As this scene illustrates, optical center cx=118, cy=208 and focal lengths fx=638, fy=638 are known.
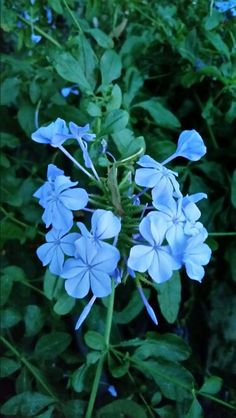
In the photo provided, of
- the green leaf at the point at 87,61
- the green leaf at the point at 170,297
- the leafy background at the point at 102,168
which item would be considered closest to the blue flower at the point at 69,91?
the leafy background at the point at 102,168

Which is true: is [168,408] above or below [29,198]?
below

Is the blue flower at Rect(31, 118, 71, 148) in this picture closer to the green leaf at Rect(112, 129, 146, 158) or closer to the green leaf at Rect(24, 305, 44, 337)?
the green leaf at Rect(112, 129, 146, 158)

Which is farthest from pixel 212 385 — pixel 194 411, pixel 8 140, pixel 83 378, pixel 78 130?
pixel 8 140

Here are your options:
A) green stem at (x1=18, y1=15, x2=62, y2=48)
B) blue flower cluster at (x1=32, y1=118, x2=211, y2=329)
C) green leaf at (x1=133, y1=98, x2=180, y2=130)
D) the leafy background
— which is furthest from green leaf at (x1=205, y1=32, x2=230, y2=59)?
blue flower cluster at (x1=32, y1=118, x2=211, y2=329)

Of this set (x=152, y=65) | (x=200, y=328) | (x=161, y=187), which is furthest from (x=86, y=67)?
(x=200, y=328)

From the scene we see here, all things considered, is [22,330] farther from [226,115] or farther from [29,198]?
[226,115]

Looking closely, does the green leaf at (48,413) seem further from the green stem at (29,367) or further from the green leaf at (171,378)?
the green leaf at (171,378)
